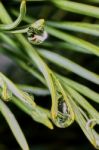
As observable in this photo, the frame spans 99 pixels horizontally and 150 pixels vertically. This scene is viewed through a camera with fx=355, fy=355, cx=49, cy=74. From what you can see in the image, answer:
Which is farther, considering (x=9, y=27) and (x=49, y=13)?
(x=49, y=13)

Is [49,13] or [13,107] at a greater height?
[49,13]

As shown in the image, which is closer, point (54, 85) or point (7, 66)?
point (54, 85)

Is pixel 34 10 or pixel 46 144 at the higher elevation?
pixel 34 10

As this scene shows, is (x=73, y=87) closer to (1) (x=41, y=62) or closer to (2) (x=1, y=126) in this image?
(1) (x=41, y=62)

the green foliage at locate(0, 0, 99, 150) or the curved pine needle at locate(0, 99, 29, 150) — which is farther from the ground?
the green foliage at locate(0, 0, 99, 150)

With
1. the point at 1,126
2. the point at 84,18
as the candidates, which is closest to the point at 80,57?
the point at 84,18

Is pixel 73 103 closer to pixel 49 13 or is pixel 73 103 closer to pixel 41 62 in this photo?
pixel 41 62

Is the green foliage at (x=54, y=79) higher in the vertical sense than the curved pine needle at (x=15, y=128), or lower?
higher

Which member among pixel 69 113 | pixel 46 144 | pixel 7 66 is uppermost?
pixel 69 113

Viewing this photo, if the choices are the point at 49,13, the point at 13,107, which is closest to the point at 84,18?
the point at 49,13
